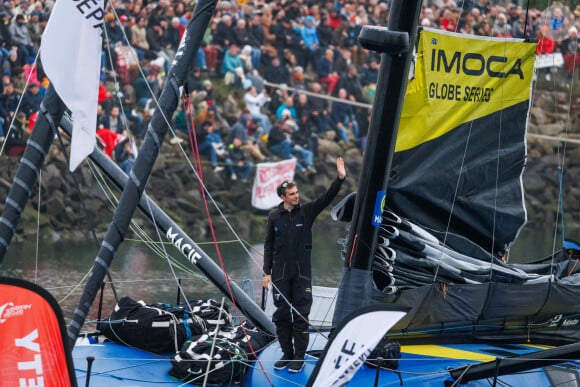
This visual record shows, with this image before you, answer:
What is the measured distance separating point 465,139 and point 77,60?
3872 millimetres

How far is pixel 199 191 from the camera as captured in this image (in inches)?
843

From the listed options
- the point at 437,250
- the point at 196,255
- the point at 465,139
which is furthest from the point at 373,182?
the point at 196,255

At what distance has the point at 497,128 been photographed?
33.8 ft

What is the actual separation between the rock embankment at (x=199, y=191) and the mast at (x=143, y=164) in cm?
918

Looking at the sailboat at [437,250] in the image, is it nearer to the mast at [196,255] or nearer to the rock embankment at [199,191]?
the mast at [196,255]

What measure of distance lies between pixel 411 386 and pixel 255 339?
1.37 metres

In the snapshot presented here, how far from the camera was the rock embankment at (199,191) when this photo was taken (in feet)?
63.9

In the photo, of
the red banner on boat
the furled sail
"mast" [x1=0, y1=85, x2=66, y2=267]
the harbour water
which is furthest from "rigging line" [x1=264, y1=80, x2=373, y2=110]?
the red banner on boat

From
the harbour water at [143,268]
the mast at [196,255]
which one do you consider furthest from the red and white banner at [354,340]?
the harbour water at [143,268]

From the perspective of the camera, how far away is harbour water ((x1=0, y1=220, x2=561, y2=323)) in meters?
15.4

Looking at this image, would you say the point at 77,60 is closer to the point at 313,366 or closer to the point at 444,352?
the point at 313,366

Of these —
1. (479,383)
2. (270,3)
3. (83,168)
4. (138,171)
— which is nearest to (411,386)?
(479,383)

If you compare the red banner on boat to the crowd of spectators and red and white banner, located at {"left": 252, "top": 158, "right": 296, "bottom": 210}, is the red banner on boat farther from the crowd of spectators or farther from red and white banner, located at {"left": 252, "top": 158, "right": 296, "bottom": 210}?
red and white banner, located at {"left": 252, "top": 158, "right": 296, "bottom": 210}

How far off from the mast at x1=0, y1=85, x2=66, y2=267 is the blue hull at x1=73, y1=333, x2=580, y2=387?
1.40 meters
